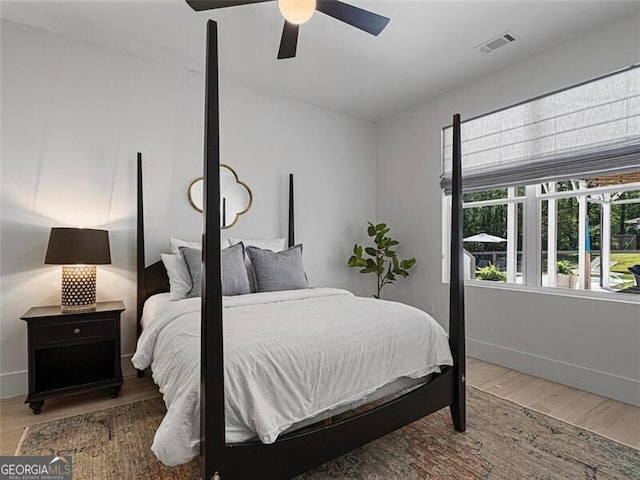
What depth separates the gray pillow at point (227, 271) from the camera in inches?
109

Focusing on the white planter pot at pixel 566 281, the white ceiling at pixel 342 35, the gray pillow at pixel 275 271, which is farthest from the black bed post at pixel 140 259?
the white planter pot at pixel 566 281

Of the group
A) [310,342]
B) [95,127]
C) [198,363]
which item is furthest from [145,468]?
[95,127]

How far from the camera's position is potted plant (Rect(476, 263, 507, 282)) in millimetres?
3529

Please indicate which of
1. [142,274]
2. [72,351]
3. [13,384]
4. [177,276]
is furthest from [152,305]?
[13,384]

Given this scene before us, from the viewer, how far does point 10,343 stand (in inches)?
106

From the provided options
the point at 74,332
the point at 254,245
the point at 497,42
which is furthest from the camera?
the point at 254,245

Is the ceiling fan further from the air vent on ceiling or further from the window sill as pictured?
the window sill

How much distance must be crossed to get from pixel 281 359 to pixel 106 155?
2.52m

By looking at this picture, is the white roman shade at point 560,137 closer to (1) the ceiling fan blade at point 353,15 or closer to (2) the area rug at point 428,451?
(1) the ceiling fan blade at point 353,15

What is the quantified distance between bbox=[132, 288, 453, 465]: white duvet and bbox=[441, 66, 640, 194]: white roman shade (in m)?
1.88

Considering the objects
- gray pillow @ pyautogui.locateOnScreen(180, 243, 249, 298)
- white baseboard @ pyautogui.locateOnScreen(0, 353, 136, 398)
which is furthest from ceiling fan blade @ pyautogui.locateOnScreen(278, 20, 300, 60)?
white baseboard @ pyautogui.locateOnScreen(0, 353, 136, 398)

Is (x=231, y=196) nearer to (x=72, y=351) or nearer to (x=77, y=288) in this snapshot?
(x=77, y=288)

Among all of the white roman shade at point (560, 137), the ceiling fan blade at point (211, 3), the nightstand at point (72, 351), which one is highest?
the ceiling fan blade at point (211, 3)

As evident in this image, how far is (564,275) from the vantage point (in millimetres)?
3064
